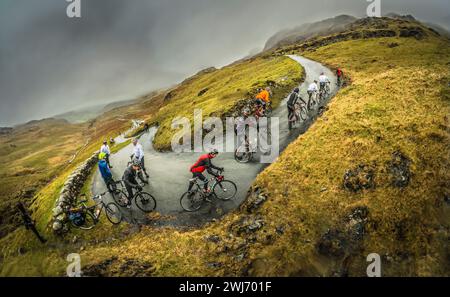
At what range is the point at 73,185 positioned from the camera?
80.3 feet

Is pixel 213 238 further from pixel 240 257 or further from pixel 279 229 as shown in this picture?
pixel 279 229

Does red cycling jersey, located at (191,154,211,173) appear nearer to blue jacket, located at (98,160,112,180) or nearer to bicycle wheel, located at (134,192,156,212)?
bicycle wheel, located at (134,192,156,212)

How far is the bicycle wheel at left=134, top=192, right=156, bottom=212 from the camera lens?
17.9 m

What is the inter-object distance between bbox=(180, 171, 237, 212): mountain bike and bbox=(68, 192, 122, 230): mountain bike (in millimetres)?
4502

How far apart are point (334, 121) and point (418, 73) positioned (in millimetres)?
17973

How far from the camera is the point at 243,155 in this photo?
71.8 ft

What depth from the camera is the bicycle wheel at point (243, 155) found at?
21.7m

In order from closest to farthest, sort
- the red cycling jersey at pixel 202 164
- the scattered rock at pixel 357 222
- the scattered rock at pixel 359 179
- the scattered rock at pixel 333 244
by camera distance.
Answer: the scattered rock at pixel 333 244 < the scattered rock at pixel 357 222 < the scattered rock at pixel 359 179 < the red cycling jersey at pixel 202 164

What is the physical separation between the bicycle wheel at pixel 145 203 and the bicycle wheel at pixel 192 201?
2.19 m
